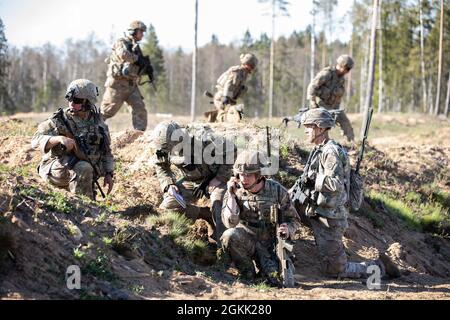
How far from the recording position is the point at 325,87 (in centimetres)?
1242

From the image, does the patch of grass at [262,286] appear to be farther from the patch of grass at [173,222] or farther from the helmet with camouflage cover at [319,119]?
the helmet with camouflage cover at [319,119]

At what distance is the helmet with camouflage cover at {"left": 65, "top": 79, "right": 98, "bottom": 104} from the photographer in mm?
7066

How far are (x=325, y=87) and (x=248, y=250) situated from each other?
6705 millimetres

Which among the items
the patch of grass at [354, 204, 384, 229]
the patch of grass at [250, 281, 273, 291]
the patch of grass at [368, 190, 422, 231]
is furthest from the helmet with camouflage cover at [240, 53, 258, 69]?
the patch of grass at [250, 281, 273, 291]

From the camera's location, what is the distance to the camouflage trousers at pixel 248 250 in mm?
6387

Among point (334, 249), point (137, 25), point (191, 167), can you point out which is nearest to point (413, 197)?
point (334, 249)

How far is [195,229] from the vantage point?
720 cm

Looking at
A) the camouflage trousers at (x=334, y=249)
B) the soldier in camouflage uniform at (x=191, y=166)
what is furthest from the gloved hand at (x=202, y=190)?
the camouflage trousers at (x=334, y=249)

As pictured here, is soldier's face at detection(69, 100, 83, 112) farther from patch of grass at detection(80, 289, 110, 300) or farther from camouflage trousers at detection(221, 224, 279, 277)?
patch of grass at detection(80, 289, 110, 300)

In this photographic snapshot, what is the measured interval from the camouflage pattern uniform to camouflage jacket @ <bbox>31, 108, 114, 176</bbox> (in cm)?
251

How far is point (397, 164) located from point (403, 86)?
3766 cm

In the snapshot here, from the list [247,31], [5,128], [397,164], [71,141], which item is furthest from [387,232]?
[247,31]

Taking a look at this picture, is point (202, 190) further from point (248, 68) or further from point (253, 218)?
point (248, 68)

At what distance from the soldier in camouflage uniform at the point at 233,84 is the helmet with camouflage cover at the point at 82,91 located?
180 inches
